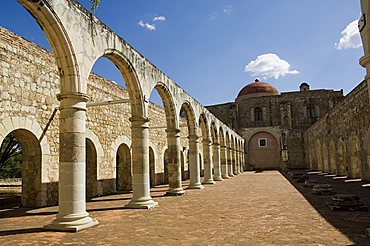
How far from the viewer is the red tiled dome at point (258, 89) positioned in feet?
138

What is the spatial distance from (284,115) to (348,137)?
21.2m

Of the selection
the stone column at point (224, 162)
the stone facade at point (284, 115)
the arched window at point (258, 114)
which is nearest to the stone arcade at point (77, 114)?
the stone column at point (224, 162)

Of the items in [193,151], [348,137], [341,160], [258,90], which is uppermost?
[258,90]

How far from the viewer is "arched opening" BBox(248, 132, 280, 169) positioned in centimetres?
3422

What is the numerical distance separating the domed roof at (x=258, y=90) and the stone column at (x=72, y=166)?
1479 inches

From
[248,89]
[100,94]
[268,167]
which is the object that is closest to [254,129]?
[268,167]

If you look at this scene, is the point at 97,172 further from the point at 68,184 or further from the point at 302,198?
the point at 302,198

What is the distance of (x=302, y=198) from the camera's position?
884 centimetres

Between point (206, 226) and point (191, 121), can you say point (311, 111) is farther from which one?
point (206, 226)

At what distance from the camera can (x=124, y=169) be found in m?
14.0

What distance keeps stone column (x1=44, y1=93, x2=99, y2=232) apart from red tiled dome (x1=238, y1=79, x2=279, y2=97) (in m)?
38.1

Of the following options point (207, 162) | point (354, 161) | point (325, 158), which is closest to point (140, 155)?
point (207, 162)

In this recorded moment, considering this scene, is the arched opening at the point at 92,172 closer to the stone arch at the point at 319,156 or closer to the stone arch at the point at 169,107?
the stone arch at the point at 169,107

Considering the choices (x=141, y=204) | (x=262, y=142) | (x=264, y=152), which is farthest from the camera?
(x=262, y=142)
